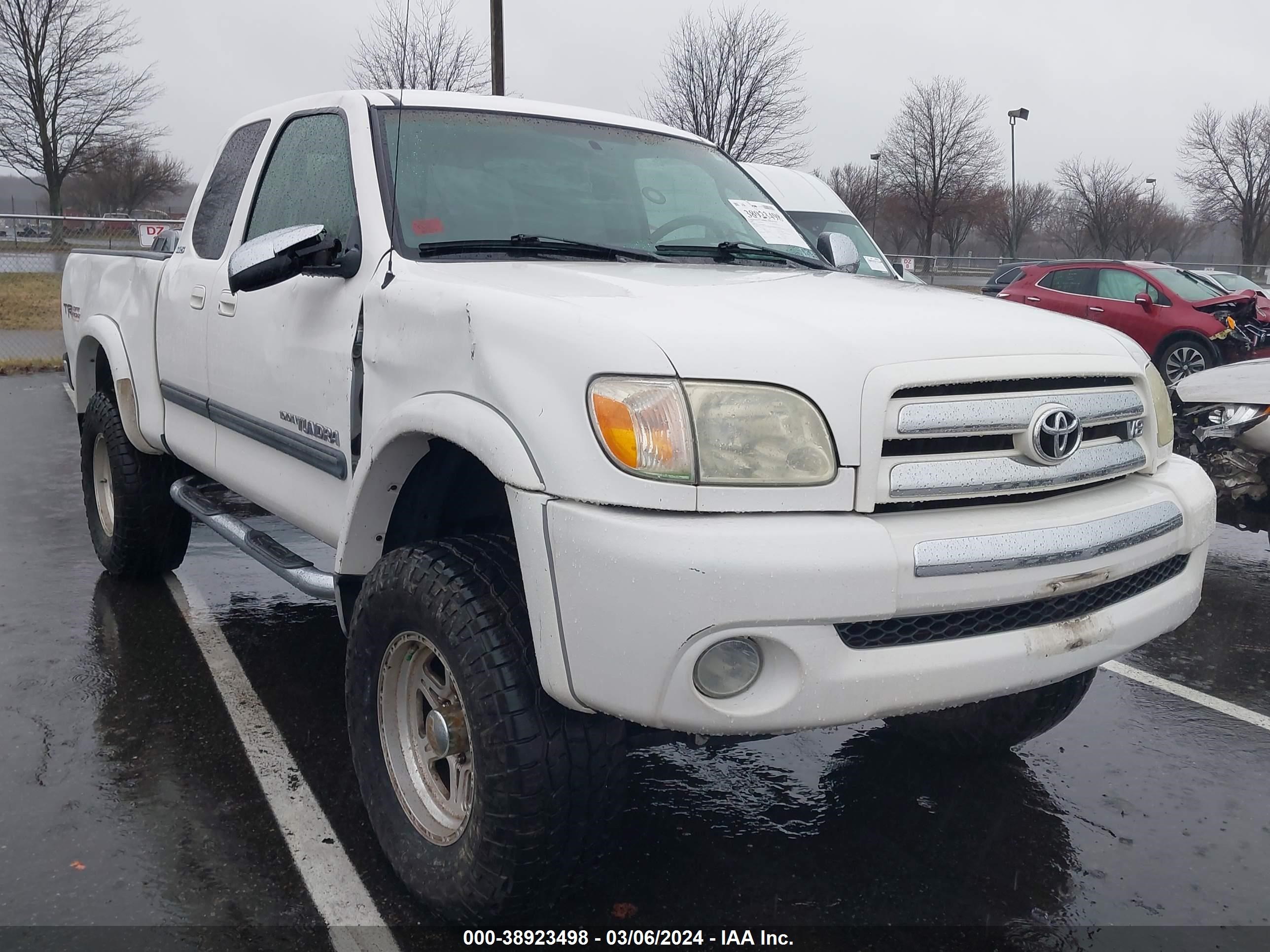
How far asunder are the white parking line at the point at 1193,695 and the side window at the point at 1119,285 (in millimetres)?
12302

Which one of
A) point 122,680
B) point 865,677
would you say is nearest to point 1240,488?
point 865,677

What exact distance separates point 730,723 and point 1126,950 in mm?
1264

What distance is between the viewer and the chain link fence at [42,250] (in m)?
18.2

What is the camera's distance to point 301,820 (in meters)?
3.15

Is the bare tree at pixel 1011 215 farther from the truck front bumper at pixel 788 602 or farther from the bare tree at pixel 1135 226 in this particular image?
the truck front bumper at pixel 788 602

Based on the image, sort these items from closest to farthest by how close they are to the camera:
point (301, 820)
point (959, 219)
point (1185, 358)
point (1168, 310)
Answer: point (301, 820), point (1185, 358), point (1168, 310), point (959, 219)

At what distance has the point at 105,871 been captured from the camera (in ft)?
9.39

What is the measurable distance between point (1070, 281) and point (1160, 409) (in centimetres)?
1460

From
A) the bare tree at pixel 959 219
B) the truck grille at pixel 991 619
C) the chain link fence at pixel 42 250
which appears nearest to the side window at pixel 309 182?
the truck grille at pixel 991 619

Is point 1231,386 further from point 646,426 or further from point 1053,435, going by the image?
point 646,426

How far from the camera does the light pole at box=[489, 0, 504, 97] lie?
18891mm

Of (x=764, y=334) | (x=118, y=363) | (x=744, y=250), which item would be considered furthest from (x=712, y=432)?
(x=118, y=363)

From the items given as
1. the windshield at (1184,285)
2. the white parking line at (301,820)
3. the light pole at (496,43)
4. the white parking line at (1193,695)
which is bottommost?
the white parking line at (1193,695)

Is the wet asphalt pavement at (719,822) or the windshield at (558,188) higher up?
the windshield at (558,188)
